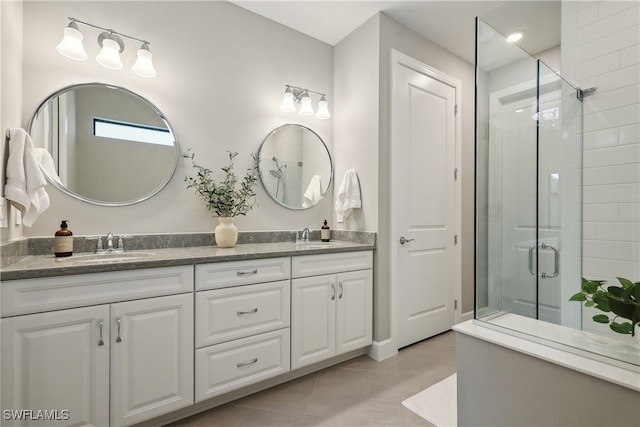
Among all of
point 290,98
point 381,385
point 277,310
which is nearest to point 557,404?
point 381,385

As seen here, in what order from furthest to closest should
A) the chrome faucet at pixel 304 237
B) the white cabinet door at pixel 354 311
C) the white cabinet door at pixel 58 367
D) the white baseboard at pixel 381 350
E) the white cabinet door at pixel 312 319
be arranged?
the chrome faucet at pixel 304 237 → the white baseboard at pixel 381 350 → the white cabinet door at pixel 354 311 → the white cabinet door at pixel 312 319 → the white cabinet door at pixel 58 367

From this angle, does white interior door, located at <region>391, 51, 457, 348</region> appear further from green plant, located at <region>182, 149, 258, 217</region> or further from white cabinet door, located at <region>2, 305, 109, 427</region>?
white cabinet door, located at <region>2, 305, 109, 427</region>

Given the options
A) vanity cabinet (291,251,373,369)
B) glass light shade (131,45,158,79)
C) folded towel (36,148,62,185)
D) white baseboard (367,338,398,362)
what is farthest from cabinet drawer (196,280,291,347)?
glass light shade (131,45,158,79)

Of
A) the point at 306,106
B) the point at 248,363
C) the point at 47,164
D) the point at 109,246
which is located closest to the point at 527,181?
the point at 306,106

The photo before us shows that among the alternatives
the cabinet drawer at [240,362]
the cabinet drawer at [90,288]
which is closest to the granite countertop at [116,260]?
the cabinet drawer at [90,288]

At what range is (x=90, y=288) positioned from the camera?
1.29 metres

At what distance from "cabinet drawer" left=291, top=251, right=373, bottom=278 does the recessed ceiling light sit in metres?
1.65

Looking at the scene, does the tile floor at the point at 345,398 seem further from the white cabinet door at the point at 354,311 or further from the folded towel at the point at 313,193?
the folded towel at the point at 313,193

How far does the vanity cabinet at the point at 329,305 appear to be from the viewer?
1.90 metres

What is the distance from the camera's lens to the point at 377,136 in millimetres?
2301

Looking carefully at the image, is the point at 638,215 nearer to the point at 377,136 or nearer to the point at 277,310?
the point at 377,136

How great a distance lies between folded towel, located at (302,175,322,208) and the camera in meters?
2.59

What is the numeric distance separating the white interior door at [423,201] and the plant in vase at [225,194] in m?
1.21

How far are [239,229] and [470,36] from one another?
2.70 meters
